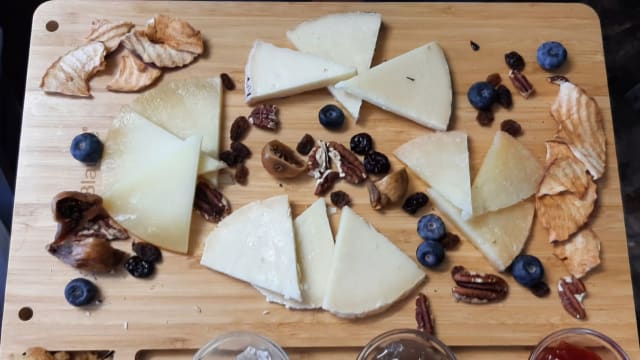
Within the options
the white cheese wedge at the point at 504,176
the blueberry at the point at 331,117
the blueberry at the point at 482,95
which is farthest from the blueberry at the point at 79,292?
the blueberry at the point at 482,95

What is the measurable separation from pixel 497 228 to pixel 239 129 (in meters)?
0.60

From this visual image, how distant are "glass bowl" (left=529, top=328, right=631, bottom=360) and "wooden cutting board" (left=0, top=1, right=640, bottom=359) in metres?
0.06

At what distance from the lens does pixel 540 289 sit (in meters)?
1.46

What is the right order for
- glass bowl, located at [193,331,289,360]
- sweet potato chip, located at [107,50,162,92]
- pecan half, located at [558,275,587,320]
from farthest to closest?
sweet potato chip, located at [107,50,162,92] < pecan half, located at [558,275,587,320] < glass bowl, located at [193,331,289,360]

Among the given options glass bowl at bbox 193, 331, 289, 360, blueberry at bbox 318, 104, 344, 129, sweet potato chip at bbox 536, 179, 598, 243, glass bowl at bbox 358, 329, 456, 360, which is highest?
blueberry at bbox 318, 104, 344, 129

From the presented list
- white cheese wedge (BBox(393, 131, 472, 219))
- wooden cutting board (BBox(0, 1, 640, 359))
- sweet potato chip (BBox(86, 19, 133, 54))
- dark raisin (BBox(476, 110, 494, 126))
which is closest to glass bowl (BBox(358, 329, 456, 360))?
wooden cutting board (BBox(0, 1, 640, 359))

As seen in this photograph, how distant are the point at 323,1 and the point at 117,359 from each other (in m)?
0.93

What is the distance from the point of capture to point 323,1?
65.1 inches

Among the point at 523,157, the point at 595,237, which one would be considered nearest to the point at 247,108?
the point at 523,157

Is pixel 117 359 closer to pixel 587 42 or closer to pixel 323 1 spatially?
pixel 323 1

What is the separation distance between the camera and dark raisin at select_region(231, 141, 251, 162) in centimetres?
153

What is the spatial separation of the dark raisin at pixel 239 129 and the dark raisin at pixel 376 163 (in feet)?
0.91

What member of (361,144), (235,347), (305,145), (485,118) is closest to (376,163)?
(361,144)

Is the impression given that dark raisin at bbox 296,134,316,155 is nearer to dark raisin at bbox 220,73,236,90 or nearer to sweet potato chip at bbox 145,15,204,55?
dark raisin at bbox 220,73,236,90
